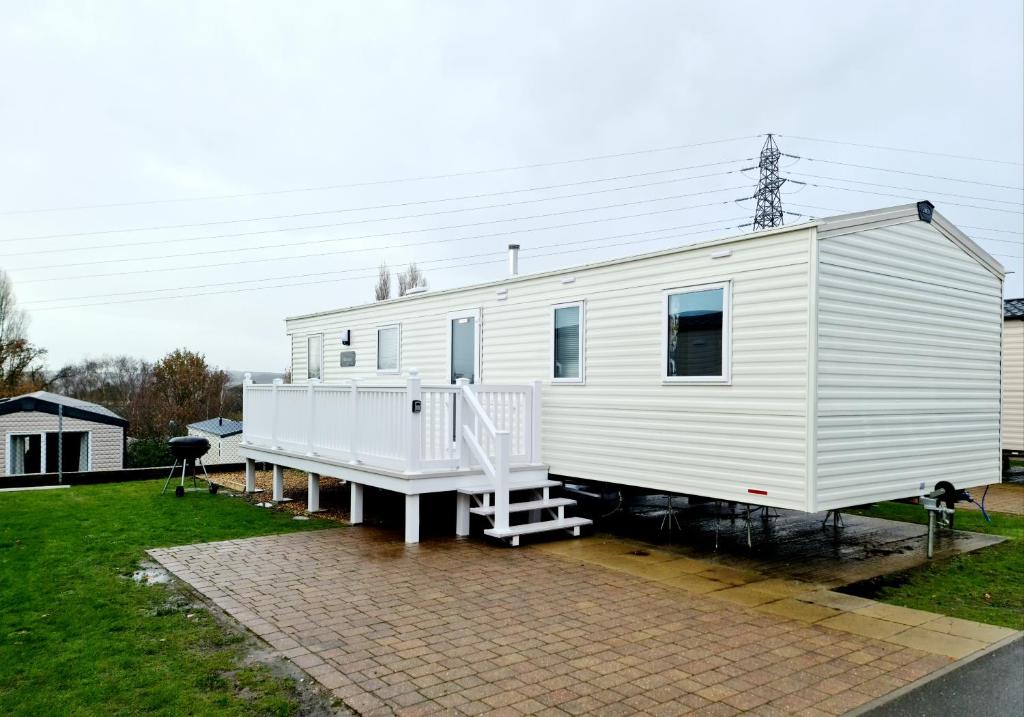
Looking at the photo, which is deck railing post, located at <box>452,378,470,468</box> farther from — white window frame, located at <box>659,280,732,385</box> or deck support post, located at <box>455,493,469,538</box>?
white window frame, located at <box>659,280,732,385</box>

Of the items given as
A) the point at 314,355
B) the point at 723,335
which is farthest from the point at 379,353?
the point at 723,335

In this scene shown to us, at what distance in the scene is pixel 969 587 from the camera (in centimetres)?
624

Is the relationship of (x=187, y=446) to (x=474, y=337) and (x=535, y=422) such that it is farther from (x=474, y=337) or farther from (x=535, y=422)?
(x=535, y=422)

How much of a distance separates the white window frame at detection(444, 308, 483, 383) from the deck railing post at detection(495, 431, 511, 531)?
7.20 feet

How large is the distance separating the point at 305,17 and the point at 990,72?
13361 mm

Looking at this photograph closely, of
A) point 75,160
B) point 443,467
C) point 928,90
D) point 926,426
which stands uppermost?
point 928,90

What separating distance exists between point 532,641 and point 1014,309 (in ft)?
51.9

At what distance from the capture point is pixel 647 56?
13695mm

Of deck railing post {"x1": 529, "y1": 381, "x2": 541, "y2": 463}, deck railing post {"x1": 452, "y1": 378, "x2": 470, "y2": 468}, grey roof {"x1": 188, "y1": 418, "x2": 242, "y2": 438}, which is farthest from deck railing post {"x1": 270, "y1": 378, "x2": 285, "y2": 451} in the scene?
grey roof {"x1": 188, "y1": 418, "x2": 242, "y2": 438}

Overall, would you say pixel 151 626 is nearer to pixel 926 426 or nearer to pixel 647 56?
pixel 926 426

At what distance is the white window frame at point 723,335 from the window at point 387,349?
5360 mm

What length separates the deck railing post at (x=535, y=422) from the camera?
8.70 metres

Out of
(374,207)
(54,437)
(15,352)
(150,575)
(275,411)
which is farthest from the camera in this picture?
(15,352)

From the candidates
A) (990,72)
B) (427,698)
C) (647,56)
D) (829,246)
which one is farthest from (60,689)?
(990,72)
